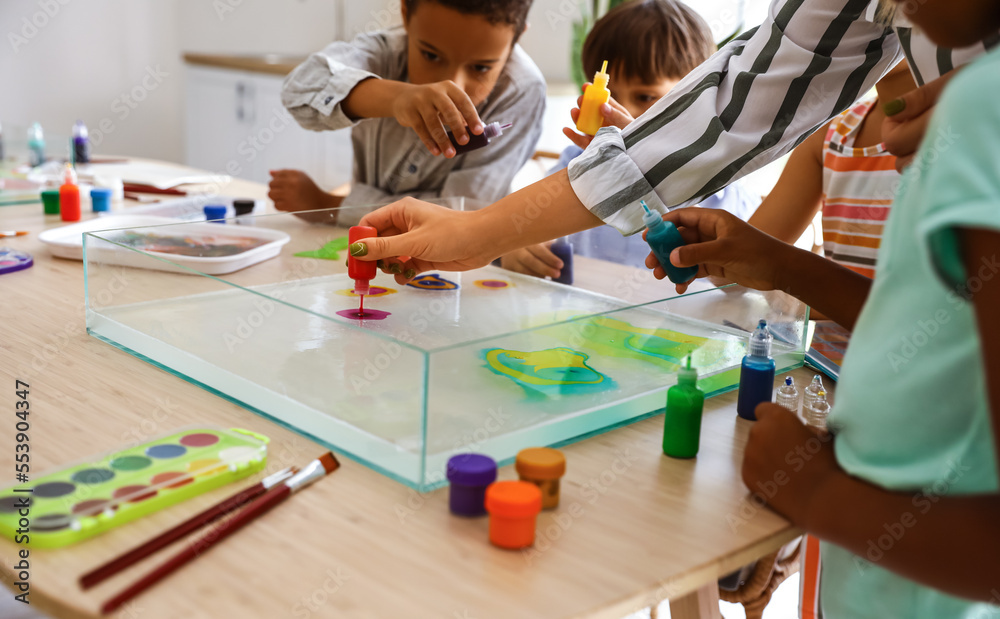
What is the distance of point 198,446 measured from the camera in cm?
64

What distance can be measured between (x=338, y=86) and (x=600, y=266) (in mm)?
544

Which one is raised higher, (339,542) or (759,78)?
(759,78)

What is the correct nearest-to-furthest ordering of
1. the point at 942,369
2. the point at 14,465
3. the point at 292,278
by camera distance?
the point at 942,369
the point at 14,465
the point at 292,278

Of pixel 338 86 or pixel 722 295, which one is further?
pixel 338 86

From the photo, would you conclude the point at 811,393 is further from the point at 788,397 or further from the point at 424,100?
the point at 424,100

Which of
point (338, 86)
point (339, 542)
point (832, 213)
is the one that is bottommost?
point (339, 542)

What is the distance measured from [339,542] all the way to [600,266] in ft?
2.84

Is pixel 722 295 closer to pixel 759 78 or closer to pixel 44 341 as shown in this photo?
pixel 759 78

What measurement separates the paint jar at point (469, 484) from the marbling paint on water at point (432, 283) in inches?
Answer: 19.4

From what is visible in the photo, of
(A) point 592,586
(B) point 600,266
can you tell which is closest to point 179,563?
(A) point 592,586

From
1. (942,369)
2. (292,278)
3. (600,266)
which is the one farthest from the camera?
(600,266)

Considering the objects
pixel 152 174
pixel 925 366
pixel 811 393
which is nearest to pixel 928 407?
pixel 925 366

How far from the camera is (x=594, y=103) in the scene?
1.24m

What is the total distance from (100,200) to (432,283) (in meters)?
0.86
